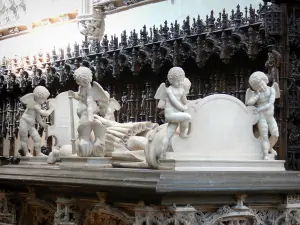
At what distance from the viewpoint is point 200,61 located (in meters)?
9.38

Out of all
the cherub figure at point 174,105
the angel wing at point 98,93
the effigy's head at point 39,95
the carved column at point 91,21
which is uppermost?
the carved column at point 91,21

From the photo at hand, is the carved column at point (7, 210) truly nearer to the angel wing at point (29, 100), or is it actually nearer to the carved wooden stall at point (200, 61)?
the angel wing at point (29, 100)

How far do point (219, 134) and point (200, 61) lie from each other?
153 inches

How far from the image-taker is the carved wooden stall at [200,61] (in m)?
8.20

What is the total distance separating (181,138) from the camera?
17.7 feet

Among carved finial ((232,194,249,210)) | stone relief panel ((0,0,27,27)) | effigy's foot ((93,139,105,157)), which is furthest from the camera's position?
stone relief panel ((0,0,27,27))

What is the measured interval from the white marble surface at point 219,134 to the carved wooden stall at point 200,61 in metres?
2.41

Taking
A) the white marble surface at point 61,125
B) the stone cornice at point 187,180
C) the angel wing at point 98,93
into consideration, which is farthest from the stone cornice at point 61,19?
the stone cornice at point 187,180

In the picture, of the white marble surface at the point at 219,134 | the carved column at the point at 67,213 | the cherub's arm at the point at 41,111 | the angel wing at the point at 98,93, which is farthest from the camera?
the cherub's arm at the point at 41,111

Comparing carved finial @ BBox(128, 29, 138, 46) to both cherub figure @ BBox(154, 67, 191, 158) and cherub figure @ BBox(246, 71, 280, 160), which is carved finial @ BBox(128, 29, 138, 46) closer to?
cherub figure @ BBox(246, 71, 280, 160)

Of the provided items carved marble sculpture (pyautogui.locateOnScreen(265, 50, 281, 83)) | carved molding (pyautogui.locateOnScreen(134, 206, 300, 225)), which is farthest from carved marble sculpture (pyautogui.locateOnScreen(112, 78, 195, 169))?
carved marble sculpture (pyautogui.locateOnScreen(265, 50, 281, 83))

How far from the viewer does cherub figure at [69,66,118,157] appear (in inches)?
271

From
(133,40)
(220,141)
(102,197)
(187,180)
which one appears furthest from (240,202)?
(133,40)

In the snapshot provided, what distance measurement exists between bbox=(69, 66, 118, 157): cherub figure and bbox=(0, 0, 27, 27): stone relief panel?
878cm
